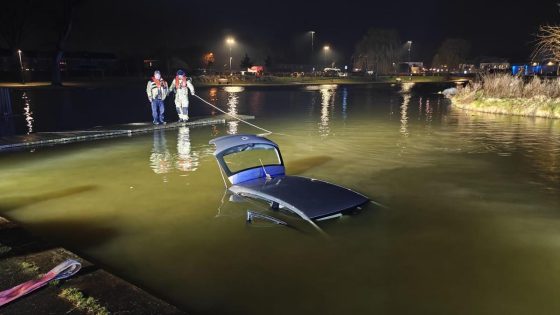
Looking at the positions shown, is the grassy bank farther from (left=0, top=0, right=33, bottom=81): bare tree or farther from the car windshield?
(left=0, top=0, right=33, bottom=81): bare tree

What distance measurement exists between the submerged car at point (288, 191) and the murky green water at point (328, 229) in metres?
0.28

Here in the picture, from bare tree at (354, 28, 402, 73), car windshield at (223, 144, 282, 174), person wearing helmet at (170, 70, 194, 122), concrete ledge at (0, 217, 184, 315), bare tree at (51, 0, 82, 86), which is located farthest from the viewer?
bare tree at (354, 28, 402, 73)

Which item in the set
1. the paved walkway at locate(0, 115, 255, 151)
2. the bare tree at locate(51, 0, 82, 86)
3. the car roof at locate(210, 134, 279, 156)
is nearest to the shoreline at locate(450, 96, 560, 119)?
the paved walkway at locate(0, 115, 255, 151)

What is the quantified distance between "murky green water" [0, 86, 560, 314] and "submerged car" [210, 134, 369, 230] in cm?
28

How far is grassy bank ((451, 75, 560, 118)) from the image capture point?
922 inches

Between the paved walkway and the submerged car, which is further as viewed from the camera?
the paved walkway

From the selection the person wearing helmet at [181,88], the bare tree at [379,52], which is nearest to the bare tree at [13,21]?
the person wearing helmet at [181,88]

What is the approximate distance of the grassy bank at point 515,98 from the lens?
76.8 feet

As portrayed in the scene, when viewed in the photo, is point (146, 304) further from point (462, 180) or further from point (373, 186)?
point (462, 180)

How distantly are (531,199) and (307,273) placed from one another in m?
5.57

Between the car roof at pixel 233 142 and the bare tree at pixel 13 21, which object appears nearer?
the car roof at pixel 233 142

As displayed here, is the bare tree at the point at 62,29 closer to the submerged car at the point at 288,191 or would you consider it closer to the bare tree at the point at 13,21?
the bare tree at the point at 13,21

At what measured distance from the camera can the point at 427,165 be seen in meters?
12.1

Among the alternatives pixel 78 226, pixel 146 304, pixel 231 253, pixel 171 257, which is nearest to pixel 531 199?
pixel 231 253
